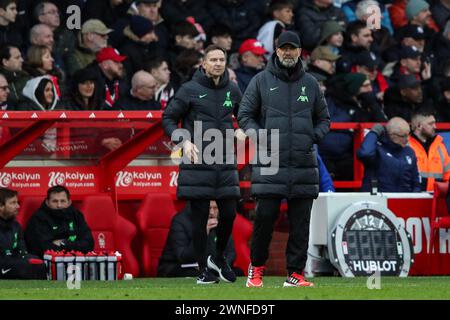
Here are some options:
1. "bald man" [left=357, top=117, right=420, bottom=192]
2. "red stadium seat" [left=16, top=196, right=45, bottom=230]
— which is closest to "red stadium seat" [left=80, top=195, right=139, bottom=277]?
"red stadium seat" [left=16, top=196, right=45, bottom=230]

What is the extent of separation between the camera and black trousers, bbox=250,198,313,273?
12883 millimetres

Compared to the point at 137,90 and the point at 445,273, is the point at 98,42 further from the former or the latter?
the point at 445,273

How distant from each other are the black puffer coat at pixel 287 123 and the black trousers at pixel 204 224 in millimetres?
1053

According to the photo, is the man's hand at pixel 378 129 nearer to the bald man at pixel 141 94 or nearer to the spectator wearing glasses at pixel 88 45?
the bald man at pixel 141 94

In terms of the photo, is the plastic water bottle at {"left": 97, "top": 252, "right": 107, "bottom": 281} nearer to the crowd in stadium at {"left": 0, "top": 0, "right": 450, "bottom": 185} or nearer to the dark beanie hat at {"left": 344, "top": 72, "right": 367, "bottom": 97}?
the crowd in stadium at {"left": 0, "top": 0, "right": 450, "bottom": 185}

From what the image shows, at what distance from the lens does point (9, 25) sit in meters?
18.2

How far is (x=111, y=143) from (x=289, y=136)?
15.5 feet

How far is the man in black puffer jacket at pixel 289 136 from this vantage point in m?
12.8

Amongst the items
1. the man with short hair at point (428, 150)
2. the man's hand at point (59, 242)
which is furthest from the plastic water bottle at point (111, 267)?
the man with short hair at point (428, 150)

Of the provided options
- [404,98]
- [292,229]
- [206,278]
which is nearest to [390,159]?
[404,98]

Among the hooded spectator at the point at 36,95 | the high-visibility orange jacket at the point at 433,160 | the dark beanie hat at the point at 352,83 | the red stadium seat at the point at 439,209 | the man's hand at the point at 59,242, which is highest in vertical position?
the dark beanie hat at the point at 352,83

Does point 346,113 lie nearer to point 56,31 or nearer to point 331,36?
point 331,36

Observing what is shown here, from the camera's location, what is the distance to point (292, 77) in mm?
12836
